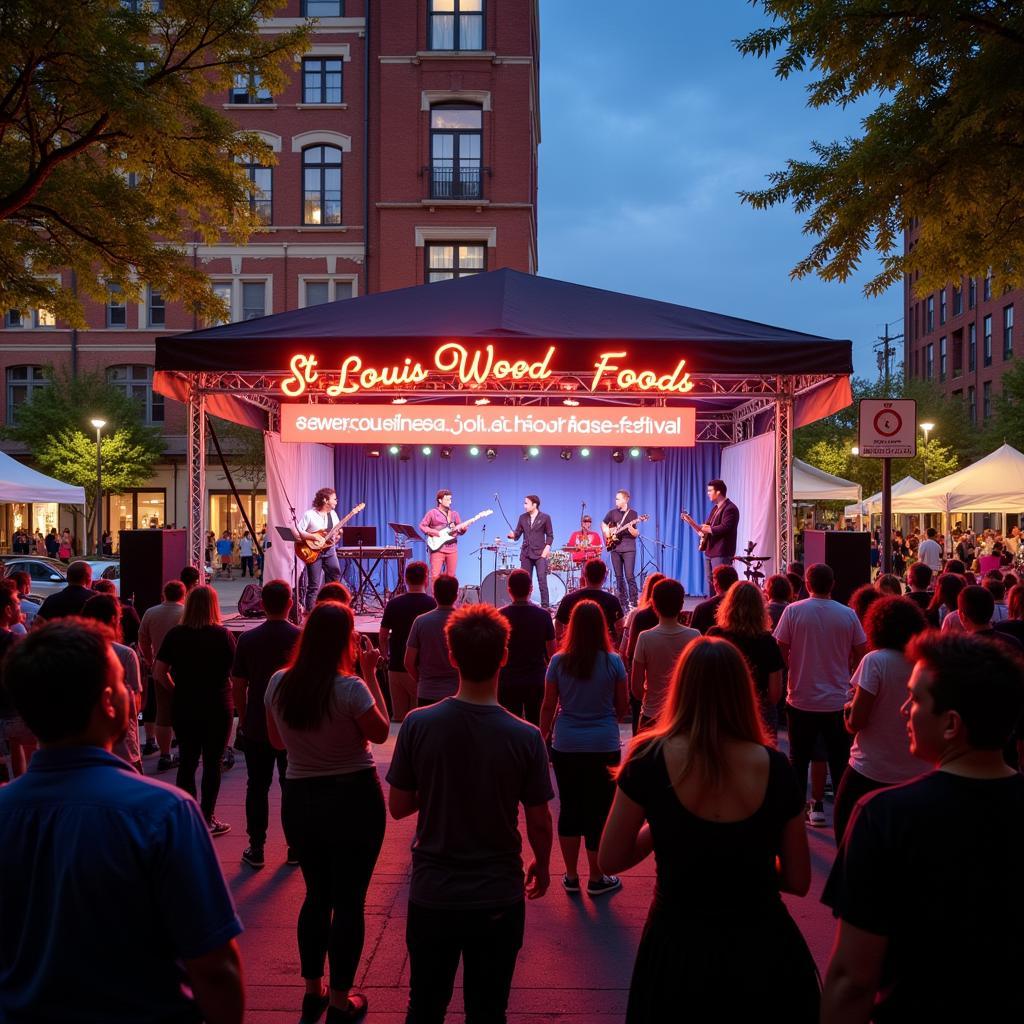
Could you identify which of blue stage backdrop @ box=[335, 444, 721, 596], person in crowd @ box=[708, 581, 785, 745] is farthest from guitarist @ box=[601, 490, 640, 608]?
person in crowd @ box=[708, 581, 785, 745]

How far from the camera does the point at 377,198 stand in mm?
31562

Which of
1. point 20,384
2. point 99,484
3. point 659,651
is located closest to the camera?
point 659,651

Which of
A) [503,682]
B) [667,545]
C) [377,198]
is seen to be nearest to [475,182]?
[377,198]

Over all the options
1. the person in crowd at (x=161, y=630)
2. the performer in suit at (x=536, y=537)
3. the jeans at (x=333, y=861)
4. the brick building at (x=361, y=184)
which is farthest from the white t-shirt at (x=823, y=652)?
the brick building at (x=361, y=184)

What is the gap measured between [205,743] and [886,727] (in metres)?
4.11

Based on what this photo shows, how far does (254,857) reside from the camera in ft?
18.3

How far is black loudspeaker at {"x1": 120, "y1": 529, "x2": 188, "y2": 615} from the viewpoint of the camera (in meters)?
10.8

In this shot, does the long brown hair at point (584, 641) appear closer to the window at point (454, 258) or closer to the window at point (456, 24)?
the window at point (454, 258)

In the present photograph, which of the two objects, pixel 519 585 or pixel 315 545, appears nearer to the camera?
pixel 519 585

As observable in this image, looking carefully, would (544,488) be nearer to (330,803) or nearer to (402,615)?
(402,615)

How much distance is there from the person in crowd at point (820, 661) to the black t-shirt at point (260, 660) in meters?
3.16

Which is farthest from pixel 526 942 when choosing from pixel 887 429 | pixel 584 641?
pixel 887 429

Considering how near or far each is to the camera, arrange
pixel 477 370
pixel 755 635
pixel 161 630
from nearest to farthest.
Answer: pixel 755 635
pixel 161 630
pixel 477 370

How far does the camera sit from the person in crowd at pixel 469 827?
2.96m
